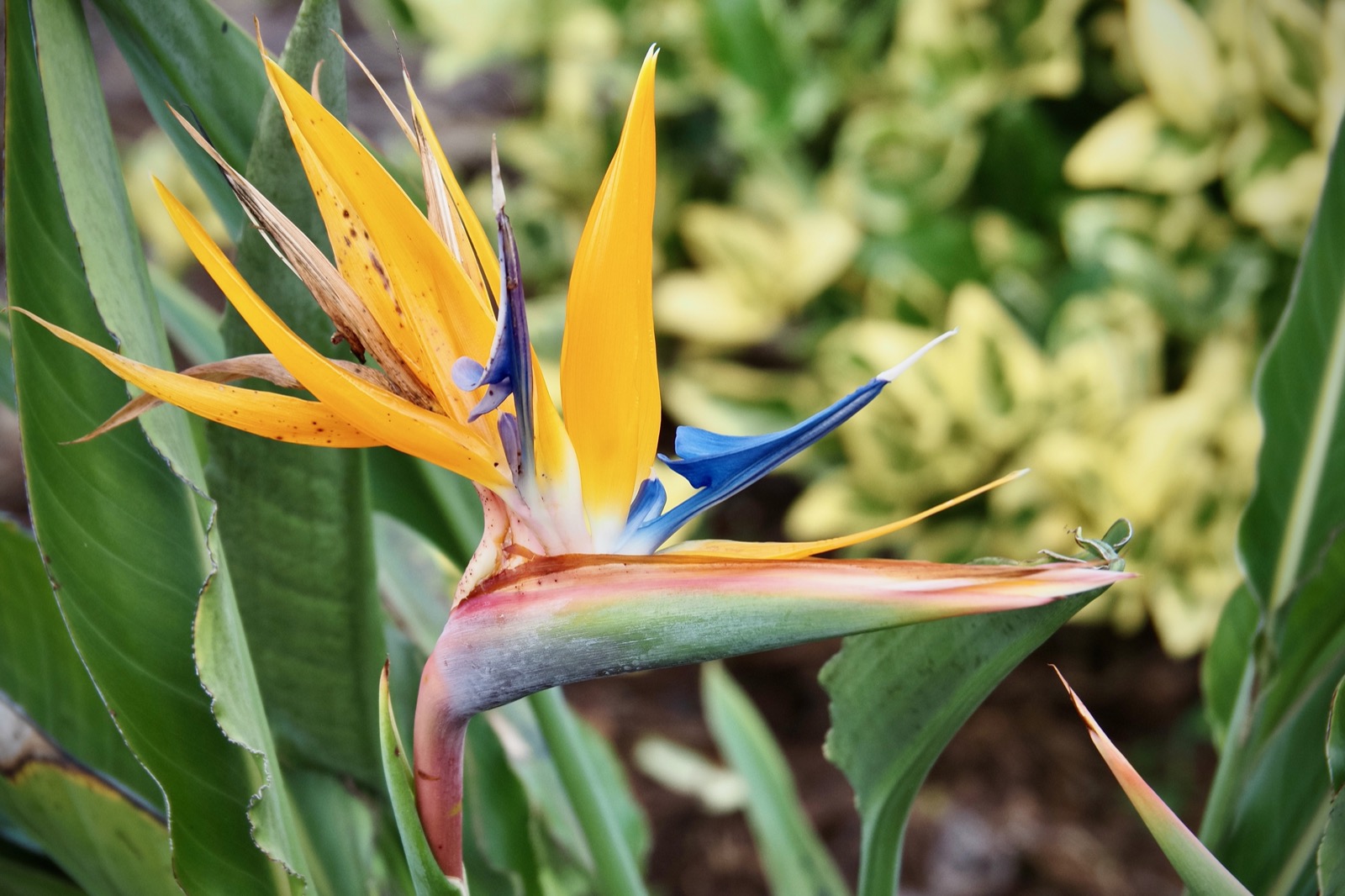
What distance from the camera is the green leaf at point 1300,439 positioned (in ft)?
1.64

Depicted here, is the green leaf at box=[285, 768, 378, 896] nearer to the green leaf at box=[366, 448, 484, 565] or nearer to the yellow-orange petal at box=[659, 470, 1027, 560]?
the green leaf at box=[366, 448, 484, 565]

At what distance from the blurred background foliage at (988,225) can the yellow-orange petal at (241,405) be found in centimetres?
88

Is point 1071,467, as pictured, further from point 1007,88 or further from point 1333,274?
point 1333,274

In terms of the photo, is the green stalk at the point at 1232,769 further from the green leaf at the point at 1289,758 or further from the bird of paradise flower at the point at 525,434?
the bird of paradise flower at the point at 525,434

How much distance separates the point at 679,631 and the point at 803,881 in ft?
1.62

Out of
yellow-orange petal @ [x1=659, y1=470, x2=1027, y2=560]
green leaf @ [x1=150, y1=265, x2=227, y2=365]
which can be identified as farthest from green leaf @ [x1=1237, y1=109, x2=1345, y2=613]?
green leaf @ [x1=150, y1=265, x2=227, y2=365]

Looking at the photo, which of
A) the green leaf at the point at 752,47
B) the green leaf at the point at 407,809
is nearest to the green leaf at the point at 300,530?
the green leaf at the point at 407,809

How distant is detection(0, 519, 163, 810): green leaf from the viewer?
485 mm

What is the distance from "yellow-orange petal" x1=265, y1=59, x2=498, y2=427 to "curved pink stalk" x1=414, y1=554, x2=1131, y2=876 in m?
0.06

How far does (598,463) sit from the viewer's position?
0.95 ft

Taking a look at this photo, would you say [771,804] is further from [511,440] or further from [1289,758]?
[511,440]

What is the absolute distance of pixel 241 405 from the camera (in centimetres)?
26

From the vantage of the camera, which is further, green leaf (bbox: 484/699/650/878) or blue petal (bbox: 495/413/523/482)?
green leaf (bbox: 484/699/650/878)

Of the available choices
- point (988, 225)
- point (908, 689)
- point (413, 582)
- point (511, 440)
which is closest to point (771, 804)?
point (413, 582)
